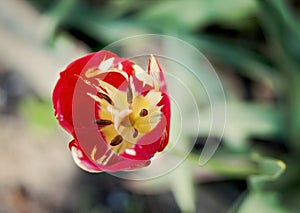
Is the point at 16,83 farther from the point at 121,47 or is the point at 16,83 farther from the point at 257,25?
the point at 257,25

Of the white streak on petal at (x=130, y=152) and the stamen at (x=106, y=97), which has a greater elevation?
the stamen at (x=106, y=97)

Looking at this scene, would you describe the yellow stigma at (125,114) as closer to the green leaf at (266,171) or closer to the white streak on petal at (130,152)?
the white streak on petal at (130,152)

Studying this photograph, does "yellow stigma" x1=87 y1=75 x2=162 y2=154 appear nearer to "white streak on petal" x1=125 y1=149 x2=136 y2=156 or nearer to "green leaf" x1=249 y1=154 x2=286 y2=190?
"white streak on petal" x1=125 y1=149 x2=136 y2=156

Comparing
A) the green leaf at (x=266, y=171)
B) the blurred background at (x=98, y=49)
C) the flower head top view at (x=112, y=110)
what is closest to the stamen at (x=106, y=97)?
the flower head top view at (x=112, y=110)

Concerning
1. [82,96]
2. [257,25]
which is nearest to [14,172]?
[257,25]

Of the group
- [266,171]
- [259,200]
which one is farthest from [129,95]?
[259,200]

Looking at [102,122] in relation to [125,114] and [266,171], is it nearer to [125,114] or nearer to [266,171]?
[125,114]
